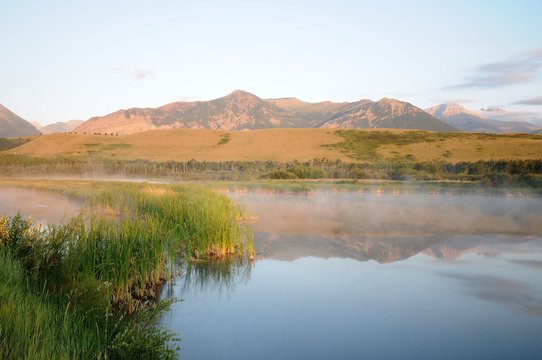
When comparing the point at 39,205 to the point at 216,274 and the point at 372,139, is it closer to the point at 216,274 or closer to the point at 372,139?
the point at 216,274

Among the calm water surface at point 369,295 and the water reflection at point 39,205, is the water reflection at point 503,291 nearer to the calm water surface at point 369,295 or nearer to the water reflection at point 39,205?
the calm water surface at point 369,295

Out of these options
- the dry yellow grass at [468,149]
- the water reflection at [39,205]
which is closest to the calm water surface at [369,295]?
the water reflection at [39,205]

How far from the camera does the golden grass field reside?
73.3m

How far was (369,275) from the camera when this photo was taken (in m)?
11.8

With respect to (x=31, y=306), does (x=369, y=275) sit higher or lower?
lower

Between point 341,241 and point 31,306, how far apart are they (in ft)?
37.6

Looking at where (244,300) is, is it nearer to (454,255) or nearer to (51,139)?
(454,255)

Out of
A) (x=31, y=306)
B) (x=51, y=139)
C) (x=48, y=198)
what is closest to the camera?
(x=31, y=306)

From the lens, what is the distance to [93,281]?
7.50 metres

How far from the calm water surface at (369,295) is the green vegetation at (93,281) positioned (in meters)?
0.82

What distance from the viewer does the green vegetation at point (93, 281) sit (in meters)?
5.08

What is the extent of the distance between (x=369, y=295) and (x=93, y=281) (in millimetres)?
5079

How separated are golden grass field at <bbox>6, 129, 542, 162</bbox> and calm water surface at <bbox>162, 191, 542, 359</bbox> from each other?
51936mm

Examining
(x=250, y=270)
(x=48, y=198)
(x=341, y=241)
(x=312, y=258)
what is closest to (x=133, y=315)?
(x=250, y=270)
